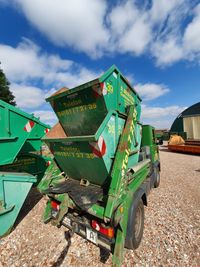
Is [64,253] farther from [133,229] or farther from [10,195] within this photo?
[10,195]

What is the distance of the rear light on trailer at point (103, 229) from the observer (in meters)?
2.28

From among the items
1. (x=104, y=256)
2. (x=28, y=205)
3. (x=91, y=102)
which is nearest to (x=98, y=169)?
(x=91, y=102)

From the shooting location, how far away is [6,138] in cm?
368

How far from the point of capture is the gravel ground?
100 inches

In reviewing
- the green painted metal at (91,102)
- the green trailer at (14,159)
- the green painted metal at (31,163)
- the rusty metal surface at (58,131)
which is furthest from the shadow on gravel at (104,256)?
the green painted metal at (31,163)

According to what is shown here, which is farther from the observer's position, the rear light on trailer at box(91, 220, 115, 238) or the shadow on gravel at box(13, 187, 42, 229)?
the shadow on gravel at box(13, 187, 42, 229)

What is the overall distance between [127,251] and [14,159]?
10.9 feet

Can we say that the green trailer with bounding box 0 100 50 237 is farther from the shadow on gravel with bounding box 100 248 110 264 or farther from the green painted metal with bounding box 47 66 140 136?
the shadow on gravel with bounding box 100 248 110 264

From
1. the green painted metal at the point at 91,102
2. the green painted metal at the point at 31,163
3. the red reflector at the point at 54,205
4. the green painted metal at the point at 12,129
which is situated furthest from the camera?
the green painted metal at the point at 31,163

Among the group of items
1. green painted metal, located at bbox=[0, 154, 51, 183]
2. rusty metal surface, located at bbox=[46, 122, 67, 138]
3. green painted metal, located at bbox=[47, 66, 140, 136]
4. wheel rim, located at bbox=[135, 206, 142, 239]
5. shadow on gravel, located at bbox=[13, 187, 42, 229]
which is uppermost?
green painted metal, located at bbox=[47, 66, 140, 136]

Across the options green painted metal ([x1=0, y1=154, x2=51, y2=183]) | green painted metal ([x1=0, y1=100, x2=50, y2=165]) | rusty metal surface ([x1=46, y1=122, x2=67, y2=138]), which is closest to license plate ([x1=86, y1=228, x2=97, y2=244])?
rusty metal surface ([x1=46, y1=122, x2=67, y2=138])

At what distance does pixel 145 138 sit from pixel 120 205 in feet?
11.5

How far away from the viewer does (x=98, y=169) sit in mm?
2730

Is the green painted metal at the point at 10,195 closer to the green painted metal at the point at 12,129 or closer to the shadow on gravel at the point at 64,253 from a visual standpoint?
the green painted metal at the point at 12,129
